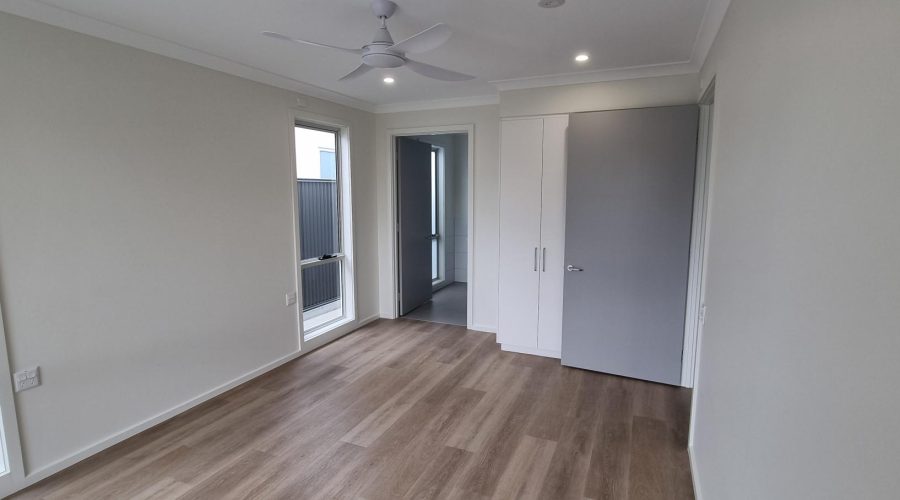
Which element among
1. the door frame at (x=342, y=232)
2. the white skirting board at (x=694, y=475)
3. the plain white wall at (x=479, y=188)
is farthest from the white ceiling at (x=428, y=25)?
the white skirting board at (x=694, y=475)

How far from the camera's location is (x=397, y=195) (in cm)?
527

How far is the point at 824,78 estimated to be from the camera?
2.94 feet

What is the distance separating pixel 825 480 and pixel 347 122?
4603 mm

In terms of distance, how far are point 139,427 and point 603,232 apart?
12.0ft

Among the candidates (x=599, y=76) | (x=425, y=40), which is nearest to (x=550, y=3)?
(x=425, y=40)

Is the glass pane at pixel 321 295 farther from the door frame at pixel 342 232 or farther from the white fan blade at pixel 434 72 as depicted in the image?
the white fan blade at pixel 434 72

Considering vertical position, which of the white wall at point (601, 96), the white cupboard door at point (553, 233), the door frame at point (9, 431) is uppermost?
the white wall at point (601, 96)

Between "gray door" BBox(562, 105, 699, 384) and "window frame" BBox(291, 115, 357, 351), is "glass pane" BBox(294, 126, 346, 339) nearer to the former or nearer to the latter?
"window frame" BBox(291, 115, 357, 351)

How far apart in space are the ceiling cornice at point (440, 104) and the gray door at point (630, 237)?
124 centimetres

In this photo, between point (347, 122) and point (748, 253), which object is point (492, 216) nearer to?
point (347, 122)

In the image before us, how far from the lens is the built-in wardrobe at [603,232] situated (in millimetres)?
3342

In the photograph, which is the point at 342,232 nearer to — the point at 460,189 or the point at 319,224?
the point at 319,224

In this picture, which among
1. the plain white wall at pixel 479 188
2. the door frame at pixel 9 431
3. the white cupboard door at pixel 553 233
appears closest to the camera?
the door frame at pixel 9 431

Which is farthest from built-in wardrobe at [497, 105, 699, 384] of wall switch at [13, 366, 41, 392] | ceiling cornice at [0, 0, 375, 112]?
wall switch at [13, 366, 41, 392]
